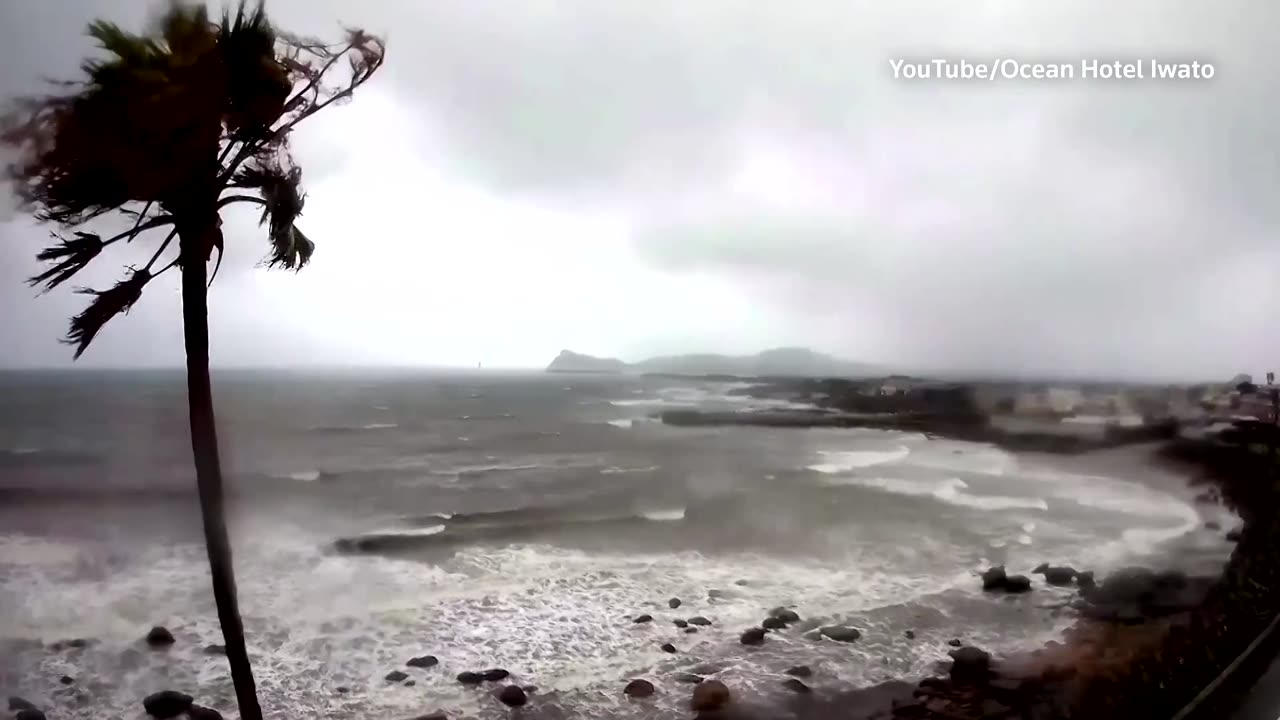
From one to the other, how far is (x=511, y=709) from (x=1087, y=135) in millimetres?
1564

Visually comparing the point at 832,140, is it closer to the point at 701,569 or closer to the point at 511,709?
the point at 701,569

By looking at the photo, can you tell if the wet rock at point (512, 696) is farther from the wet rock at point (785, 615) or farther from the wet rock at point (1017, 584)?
the wet rock at point (1017, 584)

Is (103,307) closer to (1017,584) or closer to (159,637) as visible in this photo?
(159,637)

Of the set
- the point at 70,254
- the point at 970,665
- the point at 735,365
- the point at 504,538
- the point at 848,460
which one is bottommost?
the point at 970,665

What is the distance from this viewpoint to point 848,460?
4.43ft

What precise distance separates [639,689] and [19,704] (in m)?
0.89

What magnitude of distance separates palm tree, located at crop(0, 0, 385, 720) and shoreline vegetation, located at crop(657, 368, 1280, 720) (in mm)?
749

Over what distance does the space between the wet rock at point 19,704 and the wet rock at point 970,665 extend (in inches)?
58.4

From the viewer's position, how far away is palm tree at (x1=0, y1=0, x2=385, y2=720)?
2.86ft

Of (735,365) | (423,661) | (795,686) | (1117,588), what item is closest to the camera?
(423,661)

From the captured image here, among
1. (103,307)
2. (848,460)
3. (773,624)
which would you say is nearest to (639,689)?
(773,624)

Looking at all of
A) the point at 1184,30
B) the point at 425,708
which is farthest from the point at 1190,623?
the point at 425,708

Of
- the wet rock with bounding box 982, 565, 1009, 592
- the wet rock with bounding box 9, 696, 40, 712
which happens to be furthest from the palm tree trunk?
the wet rock with bounding box 982, 565, 1009, 592

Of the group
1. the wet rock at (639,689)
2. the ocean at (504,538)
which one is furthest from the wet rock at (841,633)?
the wet rock at (639,689)
